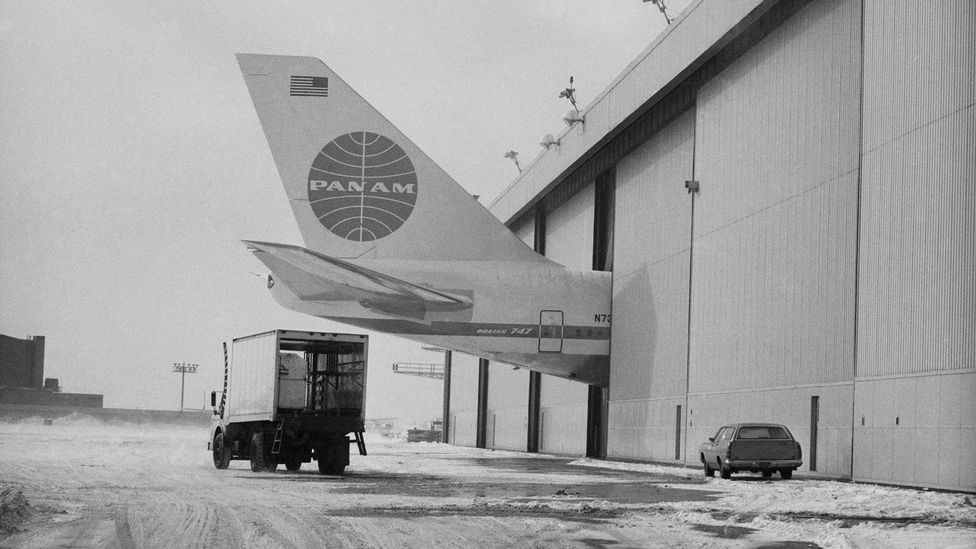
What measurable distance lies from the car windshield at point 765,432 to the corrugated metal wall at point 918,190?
306cm

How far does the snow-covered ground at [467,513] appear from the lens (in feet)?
41.3

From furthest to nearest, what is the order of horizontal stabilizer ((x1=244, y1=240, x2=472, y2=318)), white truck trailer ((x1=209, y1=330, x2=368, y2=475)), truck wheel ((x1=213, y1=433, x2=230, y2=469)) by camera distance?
horizontal stabilizer ((x1=244, y1=240, x2=472, y2=318))
truck wheel ((x1=213, y1=433, x2=230, y2=469))
white truck trailer ((x1=209, y1=330, x2=368, y2=475))

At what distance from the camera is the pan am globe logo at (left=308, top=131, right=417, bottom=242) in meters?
37.9

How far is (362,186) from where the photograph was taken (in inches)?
1508

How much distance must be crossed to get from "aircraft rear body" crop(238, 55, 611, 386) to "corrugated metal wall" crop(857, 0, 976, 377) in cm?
1652

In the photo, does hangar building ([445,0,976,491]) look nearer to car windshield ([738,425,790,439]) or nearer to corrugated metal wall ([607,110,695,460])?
corrugated metal wall ([607,110,695,460])

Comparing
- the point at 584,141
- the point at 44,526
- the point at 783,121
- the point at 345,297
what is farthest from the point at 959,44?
the point at 584,141

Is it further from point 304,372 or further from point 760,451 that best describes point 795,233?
point 304,372

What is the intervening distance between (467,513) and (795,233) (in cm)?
1541

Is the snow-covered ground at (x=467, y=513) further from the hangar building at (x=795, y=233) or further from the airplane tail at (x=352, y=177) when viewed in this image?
the airplane tail at (x=352, y=177)

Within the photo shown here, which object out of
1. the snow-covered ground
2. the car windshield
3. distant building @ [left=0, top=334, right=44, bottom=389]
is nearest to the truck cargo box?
the snow-covered ground

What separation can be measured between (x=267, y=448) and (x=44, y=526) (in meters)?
16.2

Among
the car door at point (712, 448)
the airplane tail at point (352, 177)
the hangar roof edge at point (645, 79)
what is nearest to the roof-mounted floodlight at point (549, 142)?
the hangar roof edge at point (645, 79)


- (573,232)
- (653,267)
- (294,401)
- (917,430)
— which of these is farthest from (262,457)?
(573,232)
